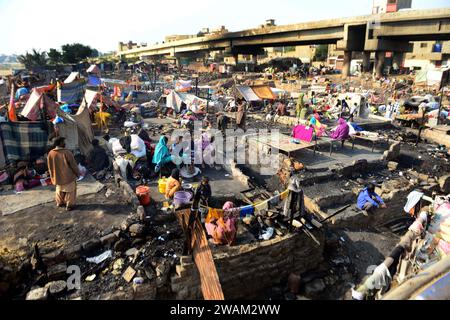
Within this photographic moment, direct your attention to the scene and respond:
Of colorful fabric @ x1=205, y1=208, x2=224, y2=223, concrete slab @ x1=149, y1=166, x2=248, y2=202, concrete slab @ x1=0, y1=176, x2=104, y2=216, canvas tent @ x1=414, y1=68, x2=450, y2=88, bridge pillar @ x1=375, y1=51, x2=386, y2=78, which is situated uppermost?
bridge pillar @ x1=375, y1=51, x2=386, y2=78

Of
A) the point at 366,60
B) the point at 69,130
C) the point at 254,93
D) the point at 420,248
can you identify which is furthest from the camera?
the point at 366,60

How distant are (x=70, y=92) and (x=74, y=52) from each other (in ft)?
138

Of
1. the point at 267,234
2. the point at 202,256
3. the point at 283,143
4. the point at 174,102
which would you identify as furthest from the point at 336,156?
the point at 174,102

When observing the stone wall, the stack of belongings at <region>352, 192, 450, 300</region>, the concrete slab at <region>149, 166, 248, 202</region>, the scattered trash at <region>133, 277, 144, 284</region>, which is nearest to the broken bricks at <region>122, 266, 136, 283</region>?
the scattered trash at <region>133, 277, 144, 284</region>

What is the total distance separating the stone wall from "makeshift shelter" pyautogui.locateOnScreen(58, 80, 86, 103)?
41.9ft

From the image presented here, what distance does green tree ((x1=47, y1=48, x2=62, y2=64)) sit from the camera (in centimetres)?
4926

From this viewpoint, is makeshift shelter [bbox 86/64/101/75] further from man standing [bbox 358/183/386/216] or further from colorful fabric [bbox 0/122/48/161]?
man standing [bbox 358/183/386/216]

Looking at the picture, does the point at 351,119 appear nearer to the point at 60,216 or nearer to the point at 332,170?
the point at 332,170

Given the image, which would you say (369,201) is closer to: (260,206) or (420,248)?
(260,206)

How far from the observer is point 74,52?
50.4m

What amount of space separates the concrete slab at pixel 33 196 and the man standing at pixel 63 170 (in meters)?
0.72

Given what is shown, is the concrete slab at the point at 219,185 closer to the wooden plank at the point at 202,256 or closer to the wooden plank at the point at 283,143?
the wooden plank at the point at 283,143

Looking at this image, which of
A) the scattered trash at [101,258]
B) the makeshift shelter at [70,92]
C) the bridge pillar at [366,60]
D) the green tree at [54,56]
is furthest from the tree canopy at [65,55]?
the scattered trash at [101,258]
